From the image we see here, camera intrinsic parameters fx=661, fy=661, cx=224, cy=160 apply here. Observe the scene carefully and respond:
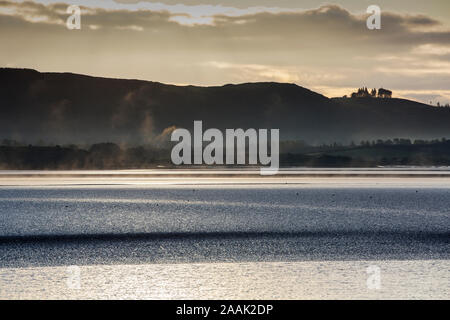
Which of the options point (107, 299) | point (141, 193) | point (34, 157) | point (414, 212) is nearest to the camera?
point (107, 299)

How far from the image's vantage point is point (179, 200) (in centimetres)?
3156

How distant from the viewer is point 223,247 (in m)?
17.2

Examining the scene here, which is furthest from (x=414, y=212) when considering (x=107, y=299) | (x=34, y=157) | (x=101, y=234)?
(x=34, y=157)

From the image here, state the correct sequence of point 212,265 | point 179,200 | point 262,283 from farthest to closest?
point 179,200, point 212,265, point 262,283

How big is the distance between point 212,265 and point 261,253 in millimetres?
1976

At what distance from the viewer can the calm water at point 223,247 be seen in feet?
40.3

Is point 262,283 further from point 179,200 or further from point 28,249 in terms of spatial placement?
point 179,200

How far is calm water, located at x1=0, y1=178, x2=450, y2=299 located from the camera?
12.3 metres

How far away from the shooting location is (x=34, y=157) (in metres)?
125

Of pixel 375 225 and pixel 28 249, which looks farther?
pixel 375 225
